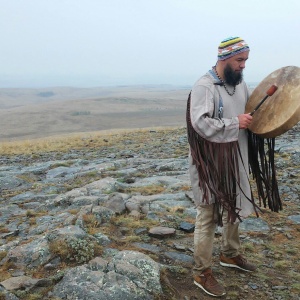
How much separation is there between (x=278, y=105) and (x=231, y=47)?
87 cm

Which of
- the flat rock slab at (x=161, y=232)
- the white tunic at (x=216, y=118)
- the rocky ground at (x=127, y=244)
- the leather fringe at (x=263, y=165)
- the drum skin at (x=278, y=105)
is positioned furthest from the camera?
the flat rock slab at (x=161, y=232)

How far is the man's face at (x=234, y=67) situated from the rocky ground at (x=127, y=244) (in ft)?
7.61

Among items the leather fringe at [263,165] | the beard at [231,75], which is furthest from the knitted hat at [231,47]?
the leather fringe at [263,165]

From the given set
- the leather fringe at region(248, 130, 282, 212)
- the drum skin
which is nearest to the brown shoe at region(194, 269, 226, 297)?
the leather fringe at region(248, 130, 282, 212)

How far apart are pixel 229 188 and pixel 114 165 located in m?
9.24

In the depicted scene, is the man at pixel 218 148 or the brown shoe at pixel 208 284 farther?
the brown shoe at pixel 208 284

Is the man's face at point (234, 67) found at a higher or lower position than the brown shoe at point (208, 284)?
higher

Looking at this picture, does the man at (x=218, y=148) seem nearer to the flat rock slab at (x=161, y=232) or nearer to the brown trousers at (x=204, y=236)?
the brown trousers at (x=204, y=236)

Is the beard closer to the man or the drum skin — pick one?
the man

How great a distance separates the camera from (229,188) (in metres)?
4.48

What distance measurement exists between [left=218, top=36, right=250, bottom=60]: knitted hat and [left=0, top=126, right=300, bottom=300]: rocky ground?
2.54 metres

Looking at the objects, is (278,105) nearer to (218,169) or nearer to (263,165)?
(263,165)

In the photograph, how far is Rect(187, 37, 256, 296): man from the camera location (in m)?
4.20

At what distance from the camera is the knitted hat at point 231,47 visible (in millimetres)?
4242
